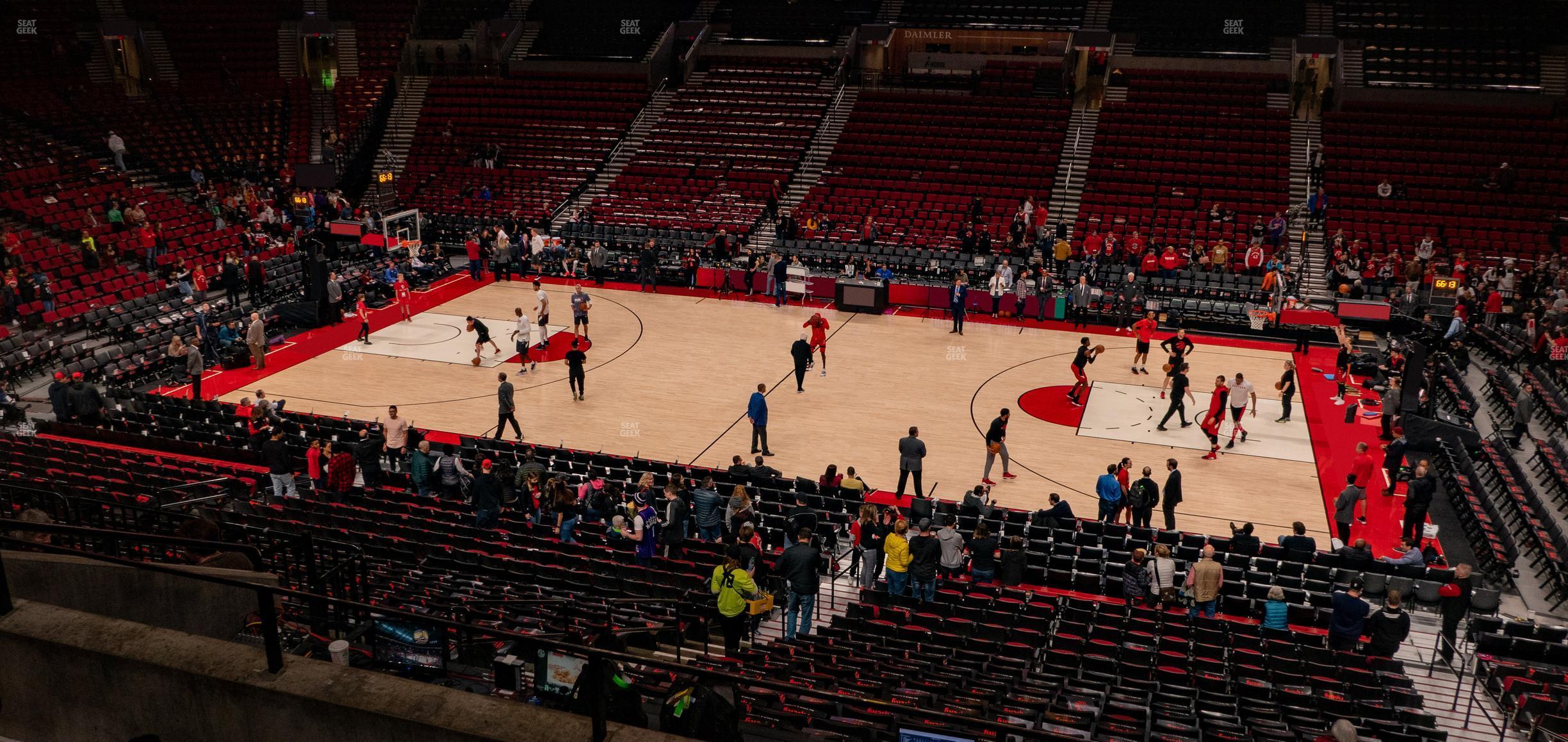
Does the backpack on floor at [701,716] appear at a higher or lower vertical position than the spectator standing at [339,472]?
higher

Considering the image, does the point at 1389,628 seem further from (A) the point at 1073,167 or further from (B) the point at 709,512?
(A) the point at 1073,167

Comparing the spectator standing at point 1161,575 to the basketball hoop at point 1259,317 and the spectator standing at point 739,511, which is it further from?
the basketball hoop at point 1259,317

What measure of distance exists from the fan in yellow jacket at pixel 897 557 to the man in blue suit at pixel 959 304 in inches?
577

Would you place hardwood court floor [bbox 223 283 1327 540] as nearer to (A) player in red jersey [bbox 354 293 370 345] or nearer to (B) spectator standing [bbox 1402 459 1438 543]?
(A) player in red jersey [bbox 354 293 370 345]

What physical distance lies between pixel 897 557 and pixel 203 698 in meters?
9.27

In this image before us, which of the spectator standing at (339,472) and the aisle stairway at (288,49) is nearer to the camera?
the spectator standing at (339,472)

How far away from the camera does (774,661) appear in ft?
35.3

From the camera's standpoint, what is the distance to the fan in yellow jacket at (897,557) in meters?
13.8

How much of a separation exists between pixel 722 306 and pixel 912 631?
20.1m

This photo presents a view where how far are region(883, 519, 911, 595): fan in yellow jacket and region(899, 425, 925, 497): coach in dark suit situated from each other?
3.90m

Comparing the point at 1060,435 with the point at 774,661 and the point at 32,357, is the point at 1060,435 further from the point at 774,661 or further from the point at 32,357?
the point at 32,357

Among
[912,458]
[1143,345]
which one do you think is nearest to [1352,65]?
[1143,345]

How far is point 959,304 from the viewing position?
28.2 meters

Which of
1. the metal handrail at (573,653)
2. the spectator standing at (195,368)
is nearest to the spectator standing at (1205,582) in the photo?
the metal handrail at (573,653)
